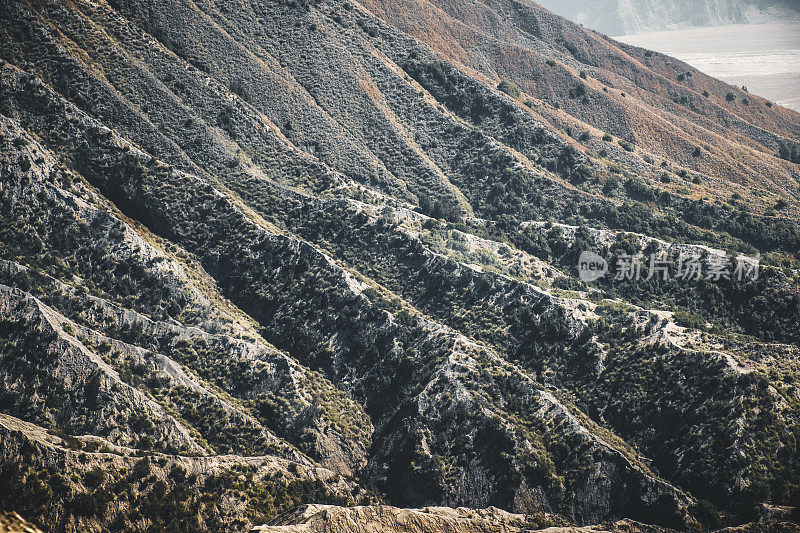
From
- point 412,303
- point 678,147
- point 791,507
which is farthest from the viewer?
point 678,147

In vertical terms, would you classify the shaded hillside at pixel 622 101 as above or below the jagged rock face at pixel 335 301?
above

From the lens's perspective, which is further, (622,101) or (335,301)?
(622,101)

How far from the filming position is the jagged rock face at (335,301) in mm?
56344

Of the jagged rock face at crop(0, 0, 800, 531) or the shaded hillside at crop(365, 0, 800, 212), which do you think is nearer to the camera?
the jagged rock face at crop(0, 0, 800, 531)

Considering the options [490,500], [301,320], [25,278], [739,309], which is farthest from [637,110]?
[25,278]

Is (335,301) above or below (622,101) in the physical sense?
below

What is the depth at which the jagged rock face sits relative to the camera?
56344 millimetres

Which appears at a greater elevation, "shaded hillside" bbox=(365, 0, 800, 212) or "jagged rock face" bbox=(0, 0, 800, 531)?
"shaded hillside" bbox=(365, 0, 800, 212)

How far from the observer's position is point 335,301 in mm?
75812

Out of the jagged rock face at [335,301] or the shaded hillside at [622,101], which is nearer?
the jagged rock face at [335,301]

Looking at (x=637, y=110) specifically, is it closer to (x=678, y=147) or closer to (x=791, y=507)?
(x=678, y=147)

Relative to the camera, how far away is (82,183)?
75.4 metres

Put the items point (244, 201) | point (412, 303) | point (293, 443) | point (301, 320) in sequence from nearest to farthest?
A: 1. point (293, 443)
2. point (301, 320)
3. point (412, 303)
4. point (244, 201)

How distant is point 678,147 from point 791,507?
85197 mm
